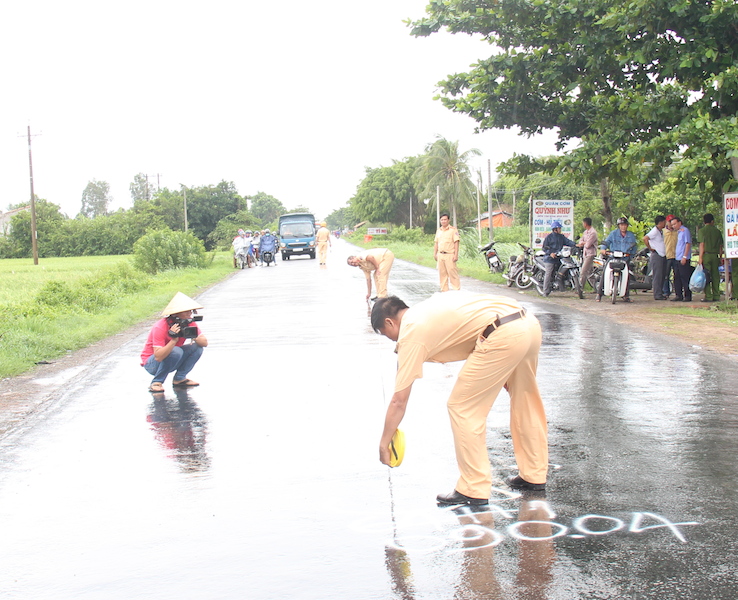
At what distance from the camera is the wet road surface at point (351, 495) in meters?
3.86

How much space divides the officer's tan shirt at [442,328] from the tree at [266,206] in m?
162

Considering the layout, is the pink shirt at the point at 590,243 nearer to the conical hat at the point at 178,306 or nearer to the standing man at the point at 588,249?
→ the standing man at the point at 588,249

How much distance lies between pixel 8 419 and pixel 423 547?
5.13 meters

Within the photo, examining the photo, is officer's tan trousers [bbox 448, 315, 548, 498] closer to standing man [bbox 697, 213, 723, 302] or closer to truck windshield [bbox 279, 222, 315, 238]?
standing man [bbox 697, 213, 723, 302]

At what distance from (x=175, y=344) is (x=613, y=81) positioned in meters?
12.7

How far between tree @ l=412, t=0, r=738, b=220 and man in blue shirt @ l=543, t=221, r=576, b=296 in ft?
6.89

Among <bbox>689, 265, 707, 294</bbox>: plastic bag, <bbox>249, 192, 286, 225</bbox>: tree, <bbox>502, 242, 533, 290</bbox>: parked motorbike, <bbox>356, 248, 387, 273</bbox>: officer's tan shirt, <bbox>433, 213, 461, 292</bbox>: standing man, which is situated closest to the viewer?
<bbox>356, 248, 387, 273</bbox>: officer's tan shirt

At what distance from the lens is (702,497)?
4824mm

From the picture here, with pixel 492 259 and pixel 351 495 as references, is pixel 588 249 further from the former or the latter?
pixel 351 495

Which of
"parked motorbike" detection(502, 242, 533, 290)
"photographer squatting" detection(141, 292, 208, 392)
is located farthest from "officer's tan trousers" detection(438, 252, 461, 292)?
"photographer squatting" detection(141, 292, 208, 392)

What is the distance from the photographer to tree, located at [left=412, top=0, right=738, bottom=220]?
14109mm

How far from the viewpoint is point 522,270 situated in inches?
848

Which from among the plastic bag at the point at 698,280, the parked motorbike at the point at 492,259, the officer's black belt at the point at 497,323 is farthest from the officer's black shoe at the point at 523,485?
the parked motorbike at the point at 492,259

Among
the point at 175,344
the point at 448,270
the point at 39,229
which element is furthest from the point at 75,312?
the point at 39,229
